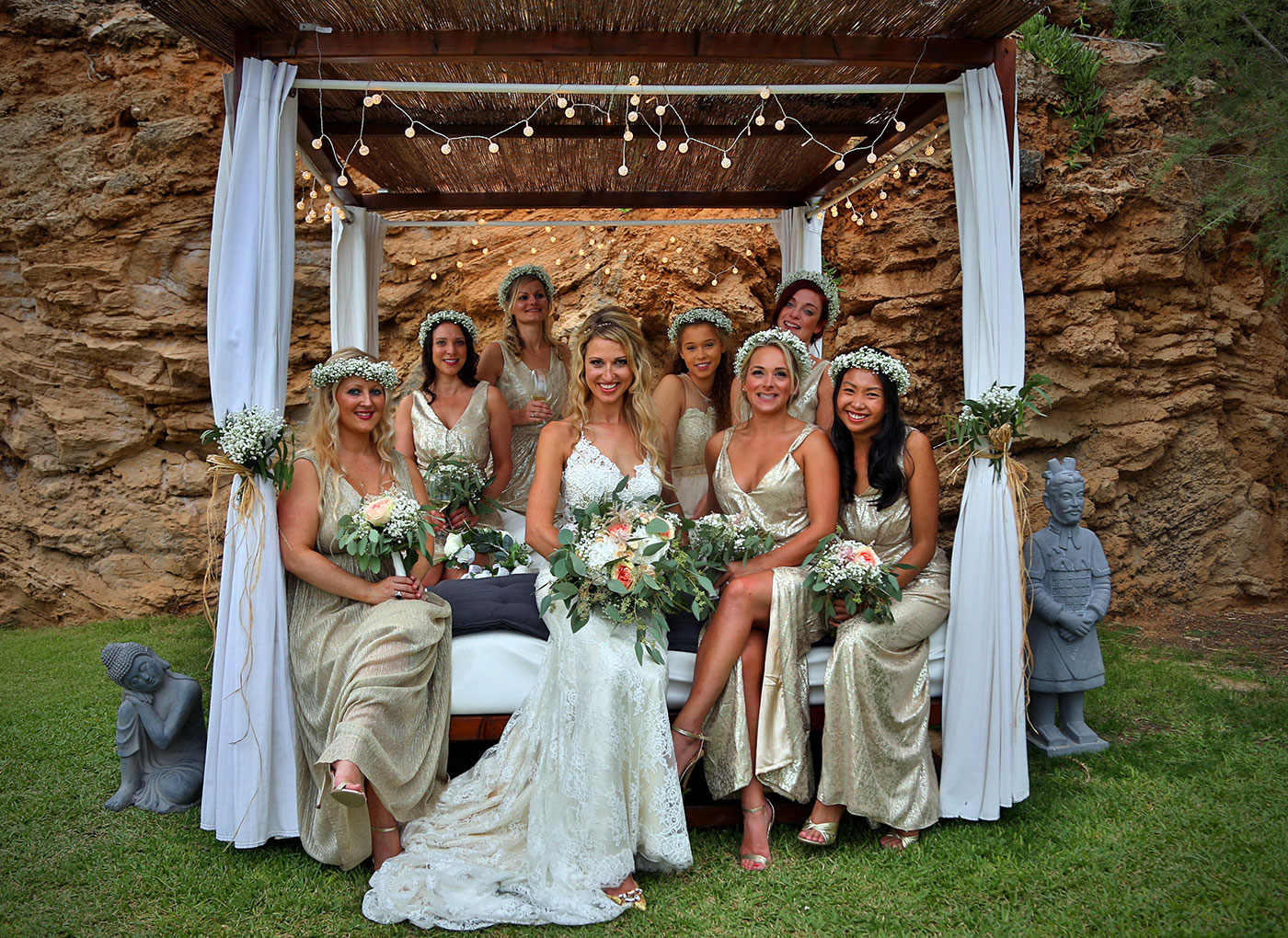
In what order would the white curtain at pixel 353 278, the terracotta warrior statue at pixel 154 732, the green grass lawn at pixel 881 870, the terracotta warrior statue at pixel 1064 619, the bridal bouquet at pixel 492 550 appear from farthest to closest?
the white curtain at pixel 353 278 → the bridal bouquet at pixel 492 550 → the terracotta warrior statue at pixel 1064 619 → the terracotta warrior statue at pixel 154 732 → the green grass lawn at pixel 881 870

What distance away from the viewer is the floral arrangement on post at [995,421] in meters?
3.96

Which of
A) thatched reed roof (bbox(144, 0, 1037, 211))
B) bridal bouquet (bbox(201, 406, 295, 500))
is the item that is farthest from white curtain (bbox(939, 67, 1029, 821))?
bridal bouquet (bbox(201, 406, 295, 500))

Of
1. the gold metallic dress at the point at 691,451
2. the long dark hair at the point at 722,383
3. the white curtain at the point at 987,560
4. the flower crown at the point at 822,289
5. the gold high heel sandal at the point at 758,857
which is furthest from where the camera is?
the flower crown at the point at 822,289

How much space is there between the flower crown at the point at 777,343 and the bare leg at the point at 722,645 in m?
1.21

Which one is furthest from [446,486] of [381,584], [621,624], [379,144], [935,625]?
[935,625]

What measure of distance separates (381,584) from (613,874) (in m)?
1.49

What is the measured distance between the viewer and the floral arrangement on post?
13.0 feet

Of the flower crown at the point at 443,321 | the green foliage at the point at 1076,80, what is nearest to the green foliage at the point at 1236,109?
the green foliage at the point at 1076,80

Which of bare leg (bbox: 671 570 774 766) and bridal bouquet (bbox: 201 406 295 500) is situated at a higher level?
bridal bouquet (bbox: 201 406 295 500)

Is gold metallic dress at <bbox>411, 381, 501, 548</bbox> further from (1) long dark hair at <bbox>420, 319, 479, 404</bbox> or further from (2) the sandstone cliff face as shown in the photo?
(2) the sandstone cliff face

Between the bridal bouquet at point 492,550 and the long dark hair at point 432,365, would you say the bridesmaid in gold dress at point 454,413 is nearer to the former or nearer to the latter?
the long dark hair at point 432,365

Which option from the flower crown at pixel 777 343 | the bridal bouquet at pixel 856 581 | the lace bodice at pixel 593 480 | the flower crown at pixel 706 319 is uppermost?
the flower crown at pixel 706 319

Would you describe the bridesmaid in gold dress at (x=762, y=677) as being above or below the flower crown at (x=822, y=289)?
below

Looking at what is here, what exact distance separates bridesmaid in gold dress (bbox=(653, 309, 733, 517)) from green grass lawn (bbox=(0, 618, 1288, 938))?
2379mm
